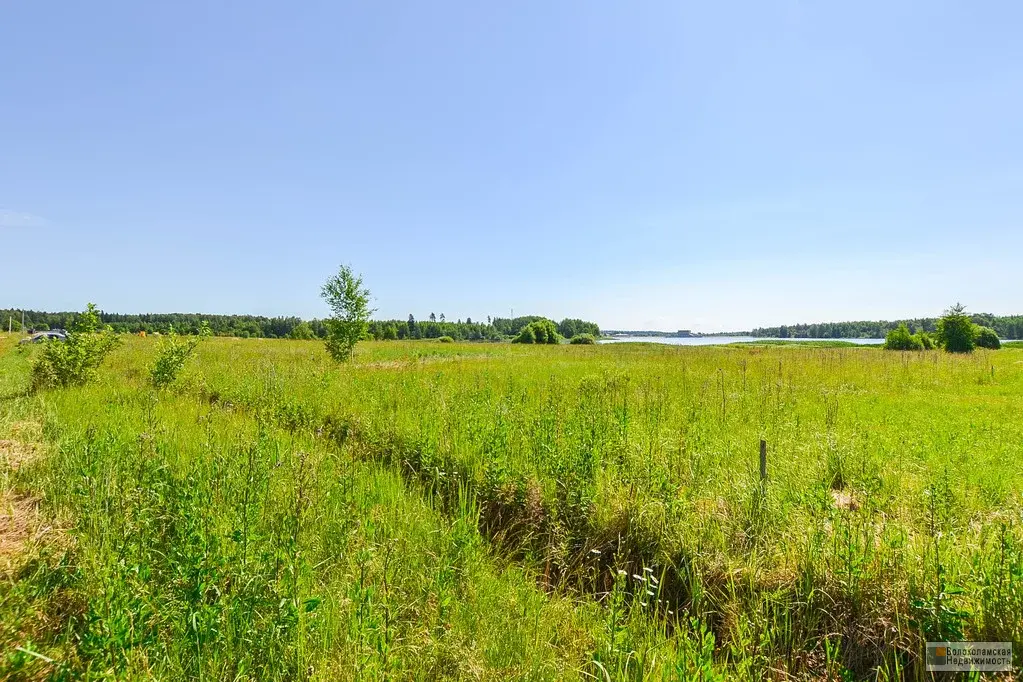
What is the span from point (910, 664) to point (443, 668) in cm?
307

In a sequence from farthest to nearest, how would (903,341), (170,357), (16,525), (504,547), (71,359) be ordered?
1. (903,341)
2. (170,357)
3. (71,359)
4. (504,547)
5. (16,525)

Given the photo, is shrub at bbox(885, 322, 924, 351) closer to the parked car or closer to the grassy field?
the grassy field

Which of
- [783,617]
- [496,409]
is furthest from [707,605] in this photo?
[496,409]

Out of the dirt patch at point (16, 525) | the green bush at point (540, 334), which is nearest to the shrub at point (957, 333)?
the dirt patch at point (16, 525)

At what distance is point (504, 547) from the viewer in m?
4.54

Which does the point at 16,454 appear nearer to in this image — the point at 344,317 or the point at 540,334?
the point at 344,317

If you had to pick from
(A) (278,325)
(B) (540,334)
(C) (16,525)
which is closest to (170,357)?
(C) (16,525)

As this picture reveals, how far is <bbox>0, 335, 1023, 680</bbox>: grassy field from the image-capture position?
2.48m

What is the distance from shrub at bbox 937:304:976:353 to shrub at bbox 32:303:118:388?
1980 inches

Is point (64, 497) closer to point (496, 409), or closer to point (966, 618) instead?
point (496, 409)

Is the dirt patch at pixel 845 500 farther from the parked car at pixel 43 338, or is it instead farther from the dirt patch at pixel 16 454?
the parked car at pixel 43 338

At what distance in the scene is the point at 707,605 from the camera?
346cm

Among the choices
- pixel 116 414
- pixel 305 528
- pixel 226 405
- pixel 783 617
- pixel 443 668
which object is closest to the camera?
pixel 443 668

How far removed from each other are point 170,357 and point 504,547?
1140 centimetres
